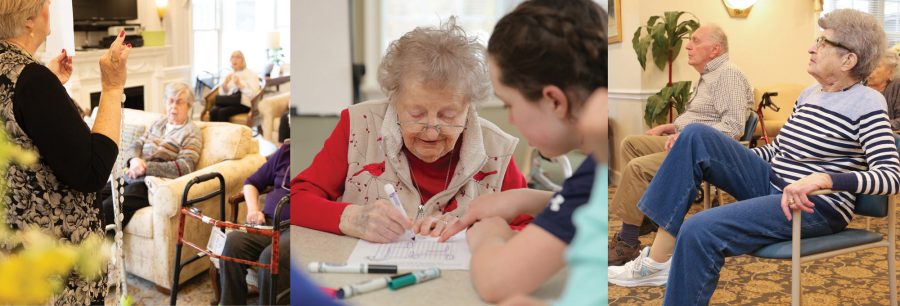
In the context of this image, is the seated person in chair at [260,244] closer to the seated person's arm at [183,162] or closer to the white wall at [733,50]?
the seated person's arm at [183,162]

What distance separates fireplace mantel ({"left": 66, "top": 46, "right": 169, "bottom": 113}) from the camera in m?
4.25

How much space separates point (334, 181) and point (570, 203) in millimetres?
380

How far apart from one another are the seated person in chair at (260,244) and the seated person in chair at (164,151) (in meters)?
0.73

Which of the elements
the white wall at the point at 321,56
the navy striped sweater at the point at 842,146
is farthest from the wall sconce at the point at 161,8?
the white wall at the point at 321,56

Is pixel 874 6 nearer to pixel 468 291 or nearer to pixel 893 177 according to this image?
pixel 893 177

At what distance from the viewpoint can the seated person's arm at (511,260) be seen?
Result: 1.17 meters

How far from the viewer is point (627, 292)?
127 inches

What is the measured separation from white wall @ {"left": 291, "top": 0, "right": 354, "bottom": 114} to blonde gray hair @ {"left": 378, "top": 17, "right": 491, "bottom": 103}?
7 cm

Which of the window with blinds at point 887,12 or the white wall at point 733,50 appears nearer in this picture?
the white wall at point 733,50

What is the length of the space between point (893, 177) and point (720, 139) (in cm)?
51

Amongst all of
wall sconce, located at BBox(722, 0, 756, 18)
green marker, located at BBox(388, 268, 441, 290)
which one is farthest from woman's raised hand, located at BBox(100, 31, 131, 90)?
wall sconce, located at BBox(722, 0, 756, 18)

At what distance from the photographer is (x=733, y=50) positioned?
402 cm

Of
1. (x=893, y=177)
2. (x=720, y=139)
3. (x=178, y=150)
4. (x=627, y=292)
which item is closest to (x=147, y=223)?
(x=178, y=150)

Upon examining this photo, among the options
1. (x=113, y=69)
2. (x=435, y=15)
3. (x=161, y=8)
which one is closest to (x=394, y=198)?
(x=435, y=15)
